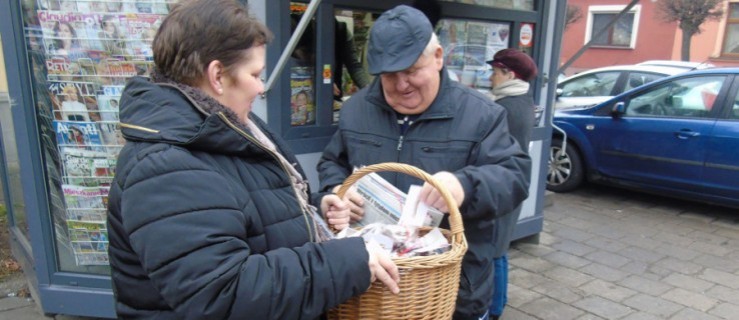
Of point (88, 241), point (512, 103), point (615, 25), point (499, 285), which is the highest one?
point (615, 25)

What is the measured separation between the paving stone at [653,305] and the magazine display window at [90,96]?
2.33m

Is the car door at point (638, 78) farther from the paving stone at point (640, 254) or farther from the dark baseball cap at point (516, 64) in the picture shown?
the dark baseball cap at point (516, 64)

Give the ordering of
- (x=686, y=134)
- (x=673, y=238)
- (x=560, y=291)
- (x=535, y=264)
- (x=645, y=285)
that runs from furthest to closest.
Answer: (x=686, y=134)
(x=673, y=238)
(x=535, y=264)
(x=645, y=285)
(x=560, y=291)

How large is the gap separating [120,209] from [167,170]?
20cm

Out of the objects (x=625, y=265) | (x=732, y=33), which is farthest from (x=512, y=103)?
(x=732, y=33)

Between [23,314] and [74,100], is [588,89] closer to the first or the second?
[74,100]

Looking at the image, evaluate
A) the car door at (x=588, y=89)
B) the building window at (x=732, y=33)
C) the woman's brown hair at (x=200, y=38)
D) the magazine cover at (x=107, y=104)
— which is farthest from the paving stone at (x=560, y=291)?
the building window at (x=732, y=33)

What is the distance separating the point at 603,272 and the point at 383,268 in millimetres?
3527

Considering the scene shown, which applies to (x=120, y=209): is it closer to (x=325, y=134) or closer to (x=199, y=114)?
(x=199, y=114)

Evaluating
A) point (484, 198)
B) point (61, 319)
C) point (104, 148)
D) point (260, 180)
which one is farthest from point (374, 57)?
point (61, 319)

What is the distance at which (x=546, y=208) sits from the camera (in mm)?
5957

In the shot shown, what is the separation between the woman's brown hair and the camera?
46.3 inches

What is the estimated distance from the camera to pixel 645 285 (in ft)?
13.2

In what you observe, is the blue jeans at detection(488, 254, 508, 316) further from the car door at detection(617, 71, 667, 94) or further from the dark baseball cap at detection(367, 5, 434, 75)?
the car door at detection(617, 71, 667, 94)
